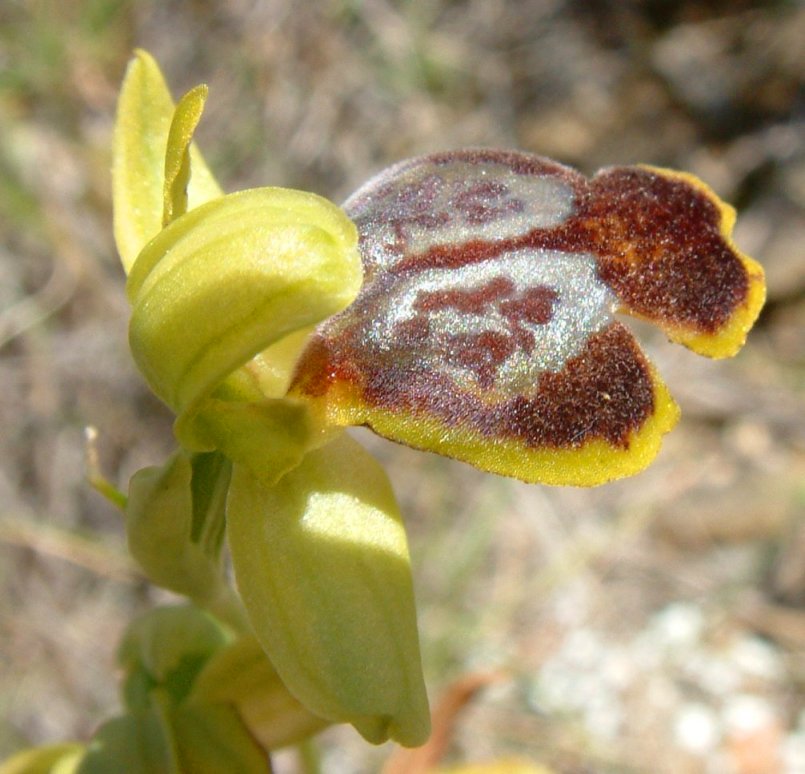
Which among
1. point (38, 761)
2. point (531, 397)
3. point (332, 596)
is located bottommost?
point (38, 761)

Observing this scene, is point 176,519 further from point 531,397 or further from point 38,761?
point 38,761

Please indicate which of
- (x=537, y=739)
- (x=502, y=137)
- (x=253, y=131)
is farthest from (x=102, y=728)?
(x=502, y=137)

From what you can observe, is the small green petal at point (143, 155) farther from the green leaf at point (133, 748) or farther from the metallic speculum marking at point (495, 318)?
the green leaf at point (133, 748)

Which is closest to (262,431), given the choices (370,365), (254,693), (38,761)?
(370,365)

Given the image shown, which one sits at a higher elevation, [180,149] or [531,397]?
[180,149]

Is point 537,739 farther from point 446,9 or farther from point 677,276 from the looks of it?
point 446,9
